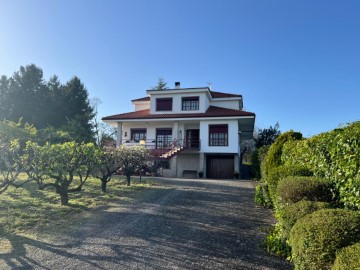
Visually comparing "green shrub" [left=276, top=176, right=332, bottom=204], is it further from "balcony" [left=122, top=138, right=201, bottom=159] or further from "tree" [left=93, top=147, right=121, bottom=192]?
"balcony" [left=122, top=138, right=201, bottom=159]

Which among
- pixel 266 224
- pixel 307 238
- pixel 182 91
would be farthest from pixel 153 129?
pixel 307 238

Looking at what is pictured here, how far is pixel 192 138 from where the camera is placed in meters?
27.8

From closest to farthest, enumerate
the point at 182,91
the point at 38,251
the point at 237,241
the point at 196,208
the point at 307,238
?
the point at 307,238 → the point at 38,251 → the point at 237,241 → the point at 196,208 → the point at 182,91

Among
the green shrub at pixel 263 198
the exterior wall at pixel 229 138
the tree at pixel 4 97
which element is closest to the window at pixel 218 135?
the exterior wall at pixel 229 138

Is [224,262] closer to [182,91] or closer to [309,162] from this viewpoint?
[309,162]

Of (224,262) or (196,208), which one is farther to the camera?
(196,208)

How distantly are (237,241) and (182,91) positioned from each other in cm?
2310

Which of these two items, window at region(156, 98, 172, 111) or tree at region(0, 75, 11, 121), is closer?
window at region(156, 98, 172, 111)

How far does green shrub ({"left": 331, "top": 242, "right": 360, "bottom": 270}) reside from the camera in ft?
8.05

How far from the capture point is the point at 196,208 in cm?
952

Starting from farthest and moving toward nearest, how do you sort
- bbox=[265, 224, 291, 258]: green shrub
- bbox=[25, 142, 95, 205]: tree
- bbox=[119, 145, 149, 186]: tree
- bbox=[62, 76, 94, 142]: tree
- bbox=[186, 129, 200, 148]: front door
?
bbox=[62, 76, 94, 142]: tree, bbox=[186, 129, 200, 148]: front door, bbox=[119, 145, 149, 186]: tree, bbox=[25, 142, 95, 205]: tree, bbox=[265, 224, 291, 258]: green shrub

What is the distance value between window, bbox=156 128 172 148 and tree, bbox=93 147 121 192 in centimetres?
1274

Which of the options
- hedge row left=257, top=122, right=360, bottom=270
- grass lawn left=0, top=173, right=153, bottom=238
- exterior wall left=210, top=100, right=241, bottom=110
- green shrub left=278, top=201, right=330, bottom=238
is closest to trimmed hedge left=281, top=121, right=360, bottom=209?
hedge row left=257, top=122, right=360, bottom=270

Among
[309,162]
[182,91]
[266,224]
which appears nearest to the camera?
[309,162]
